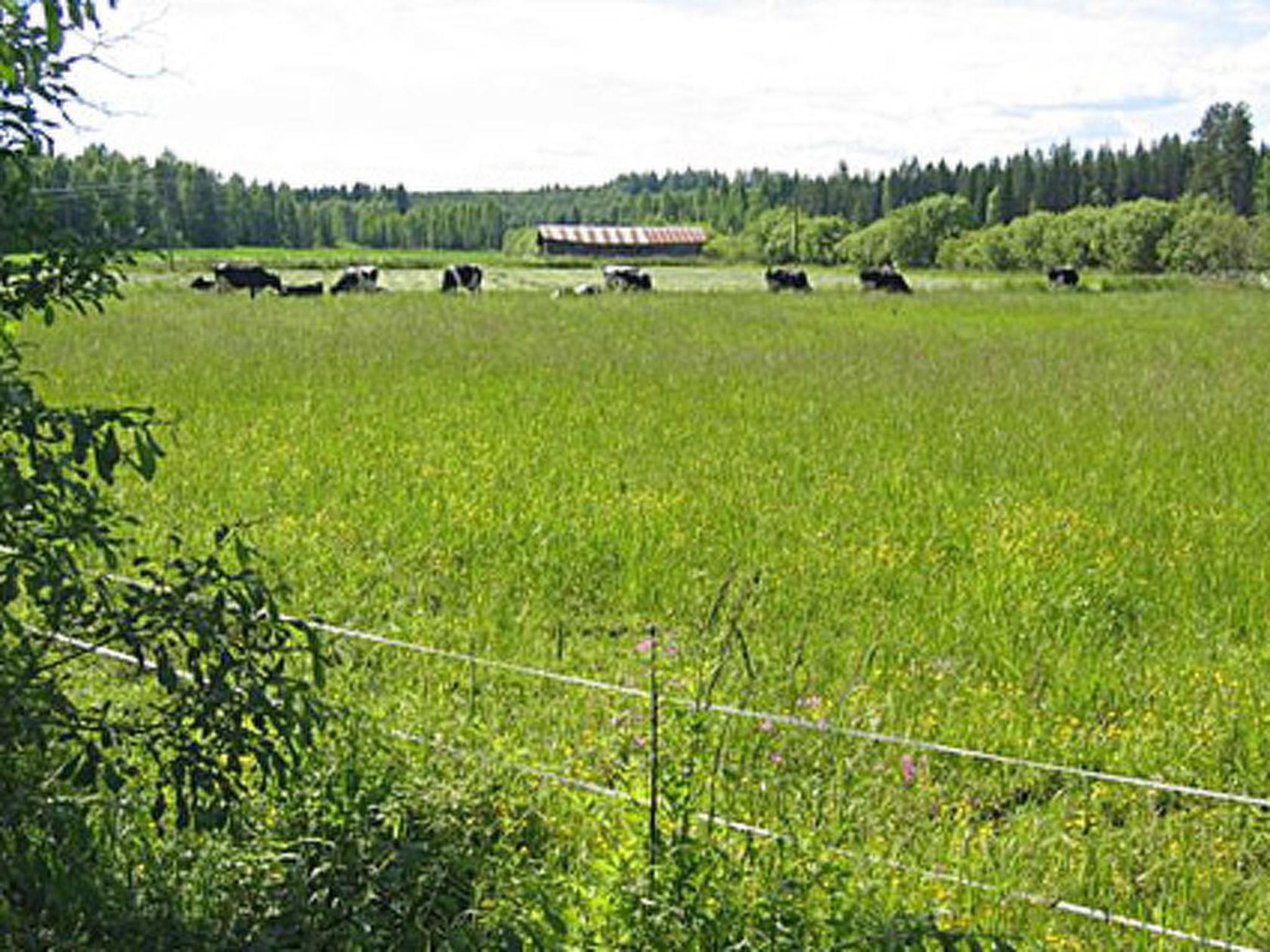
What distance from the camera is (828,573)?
8.65m

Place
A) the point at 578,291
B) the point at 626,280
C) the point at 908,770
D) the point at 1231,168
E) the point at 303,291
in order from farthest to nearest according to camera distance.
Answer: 1. the point at 1231,168
2. the point at 626,280
3. the point at 578,291
4. the point at 303,291
5. the point at 908,770

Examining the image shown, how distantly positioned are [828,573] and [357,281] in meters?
35.6

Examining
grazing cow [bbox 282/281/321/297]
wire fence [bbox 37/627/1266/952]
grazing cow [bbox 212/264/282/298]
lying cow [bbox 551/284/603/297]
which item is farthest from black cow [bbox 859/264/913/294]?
wire fence [bbox 37/627/1266/952]

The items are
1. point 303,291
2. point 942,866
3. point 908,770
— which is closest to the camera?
point 908,770

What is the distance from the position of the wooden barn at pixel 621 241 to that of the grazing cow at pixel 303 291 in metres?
92.7

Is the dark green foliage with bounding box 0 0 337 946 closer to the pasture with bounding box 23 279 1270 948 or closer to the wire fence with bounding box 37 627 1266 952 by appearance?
the wire fence with bounding box 37 627 1266 952

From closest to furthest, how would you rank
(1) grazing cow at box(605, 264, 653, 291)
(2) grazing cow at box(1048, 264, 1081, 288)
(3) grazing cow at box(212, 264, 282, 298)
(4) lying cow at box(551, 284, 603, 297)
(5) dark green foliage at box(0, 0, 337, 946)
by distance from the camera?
1. (5) dark green foliage at box(0, 0, 337, 946)
2. (4) lying cow at box(551, 284, 603, 297)
3. (3) grazing cow at box(212, 264, 282, 298)
4. (1) grazing cow at box(605, 264, 653, 291)
5. (2) grazing cow at box(1048, 264, 1081, 288)

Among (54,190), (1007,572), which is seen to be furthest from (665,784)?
(1007,572)

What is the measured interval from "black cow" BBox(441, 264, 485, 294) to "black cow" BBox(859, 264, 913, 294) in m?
13.5

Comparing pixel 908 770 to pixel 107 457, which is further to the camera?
pixel 908 770

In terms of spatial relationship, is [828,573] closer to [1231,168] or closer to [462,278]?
[462,278]

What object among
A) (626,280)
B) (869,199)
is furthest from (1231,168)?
(626,280)

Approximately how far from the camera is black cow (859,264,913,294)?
141 feet

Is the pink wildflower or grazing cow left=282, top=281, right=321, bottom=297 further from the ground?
grazing cow left=282, top=281, right=321, bottom=297
